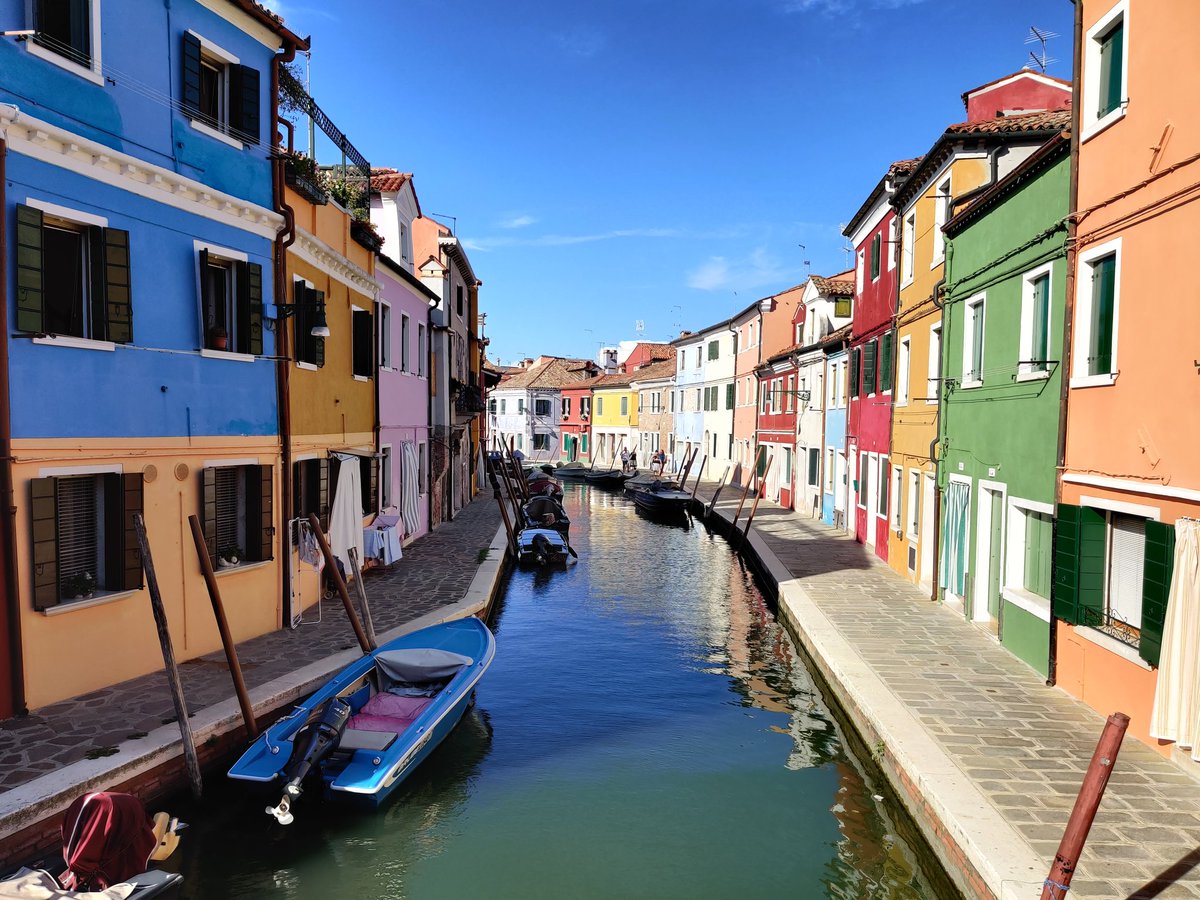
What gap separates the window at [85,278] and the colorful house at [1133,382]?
35.4 feet

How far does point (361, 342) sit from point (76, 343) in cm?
766

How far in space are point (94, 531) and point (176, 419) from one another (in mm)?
1609

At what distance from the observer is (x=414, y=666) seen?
9.63 meters

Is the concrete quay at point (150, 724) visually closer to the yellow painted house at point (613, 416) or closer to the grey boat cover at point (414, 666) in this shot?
the grey boat cover at point (414, 666)

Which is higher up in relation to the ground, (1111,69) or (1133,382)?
(1111,69)

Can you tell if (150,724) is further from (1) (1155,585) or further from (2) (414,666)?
(1) (1155,585)

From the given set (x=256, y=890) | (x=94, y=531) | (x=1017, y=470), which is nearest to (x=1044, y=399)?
(x=1017, y=470)

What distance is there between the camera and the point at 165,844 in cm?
651

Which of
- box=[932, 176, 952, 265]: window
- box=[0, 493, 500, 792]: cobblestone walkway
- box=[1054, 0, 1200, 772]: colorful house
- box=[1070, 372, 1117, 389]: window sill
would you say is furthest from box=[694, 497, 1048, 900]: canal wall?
box=[932, 176, 952, 265]: window

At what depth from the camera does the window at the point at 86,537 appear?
823cm

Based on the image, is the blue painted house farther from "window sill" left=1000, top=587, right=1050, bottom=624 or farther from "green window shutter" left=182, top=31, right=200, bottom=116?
"window sill" left=1000, top=587, right=1050, bottom=624

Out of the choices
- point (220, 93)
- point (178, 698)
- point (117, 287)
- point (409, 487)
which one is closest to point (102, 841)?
point (178, 698)

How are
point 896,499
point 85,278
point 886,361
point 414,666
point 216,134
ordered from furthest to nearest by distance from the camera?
point 886,361 → point 896,499 → point 216,134 → point 414,666 → point 85,278

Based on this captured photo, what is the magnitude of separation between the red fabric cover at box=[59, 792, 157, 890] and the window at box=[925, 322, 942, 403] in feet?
43.8
